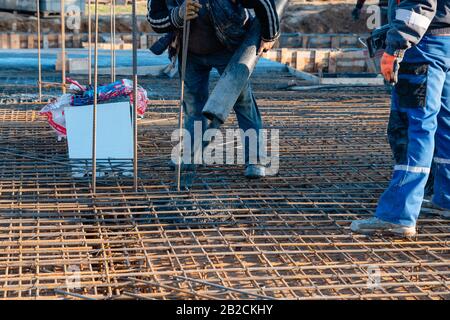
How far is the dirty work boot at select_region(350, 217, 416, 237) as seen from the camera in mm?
4176

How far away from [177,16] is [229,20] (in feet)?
1.04

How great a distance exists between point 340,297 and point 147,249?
40.3 inches

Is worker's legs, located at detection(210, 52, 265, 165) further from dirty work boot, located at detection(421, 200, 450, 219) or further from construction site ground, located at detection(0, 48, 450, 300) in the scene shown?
dirty work boot, located at detection(421, 200, 450, 219)

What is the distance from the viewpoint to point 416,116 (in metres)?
4.09

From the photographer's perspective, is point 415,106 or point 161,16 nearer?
point 415,106

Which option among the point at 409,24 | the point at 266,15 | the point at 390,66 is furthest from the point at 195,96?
the point at 409,24

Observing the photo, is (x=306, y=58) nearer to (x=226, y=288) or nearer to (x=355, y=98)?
(x=355, y=98)

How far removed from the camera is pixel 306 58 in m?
14.1

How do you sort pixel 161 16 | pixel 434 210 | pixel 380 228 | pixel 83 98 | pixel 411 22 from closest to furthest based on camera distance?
pixel 411 22, pixel 380 228, pixel 434 210, pixel 161 16, pixel 83 98

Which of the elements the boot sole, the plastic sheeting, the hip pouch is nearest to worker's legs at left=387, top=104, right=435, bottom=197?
the boot sole

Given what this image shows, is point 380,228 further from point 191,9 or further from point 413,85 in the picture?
point 191,9

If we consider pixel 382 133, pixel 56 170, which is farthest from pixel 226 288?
pixel 382 133

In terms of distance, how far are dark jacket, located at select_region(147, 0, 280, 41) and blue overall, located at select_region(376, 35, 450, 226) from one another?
95 cm

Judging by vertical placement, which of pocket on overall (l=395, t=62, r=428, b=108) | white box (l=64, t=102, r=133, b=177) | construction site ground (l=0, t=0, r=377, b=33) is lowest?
construction site ground (l=0, t=0, r=377, b=33)
